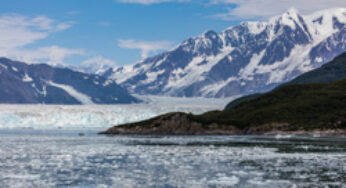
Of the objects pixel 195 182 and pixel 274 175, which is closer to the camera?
pixel 195 182

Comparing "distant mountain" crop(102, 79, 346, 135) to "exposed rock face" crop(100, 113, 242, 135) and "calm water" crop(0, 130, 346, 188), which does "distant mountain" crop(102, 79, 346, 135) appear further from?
"calm water" crop(0, 130, 346, 188)

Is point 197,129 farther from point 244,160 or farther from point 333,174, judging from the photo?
point 333,174

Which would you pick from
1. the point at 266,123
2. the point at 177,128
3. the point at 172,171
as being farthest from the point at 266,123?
the point at 172,171


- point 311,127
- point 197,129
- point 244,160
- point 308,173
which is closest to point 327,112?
point 311,127

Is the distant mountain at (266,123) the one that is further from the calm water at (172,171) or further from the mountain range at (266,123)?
the calm water at (172,171)

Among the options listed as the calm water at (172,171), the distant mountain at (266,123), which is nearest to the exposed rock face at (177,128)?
the distant mountain at (266,123)

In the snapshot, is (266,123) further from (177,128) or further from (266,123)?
(177,128)

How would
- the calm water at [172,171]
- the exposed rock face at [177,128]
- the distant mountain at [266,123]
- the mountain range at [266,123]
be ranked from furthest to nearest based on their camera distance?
1. the exposed rock face at [177,128]
2. the distant mountain at [266,123]
3. the mountain range at [266,123]
4. the calm water at [172,171]

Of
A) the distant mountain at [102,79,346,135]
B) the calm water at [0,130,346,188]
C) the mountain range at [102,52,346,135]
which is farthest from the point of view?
the distant mountain at [102,79,346,135]

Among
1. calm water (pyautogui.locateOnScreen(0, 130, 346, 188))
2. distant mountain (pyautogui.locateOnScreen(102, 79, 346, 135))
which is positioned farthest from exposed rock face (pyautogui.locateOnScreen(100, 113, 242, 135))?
calm water (pyautogui.locateOnScreen(0, 130, 346, 188))

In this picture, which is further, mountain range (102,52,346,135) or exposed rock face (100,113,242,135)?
exposed rock face (100,113,242,135)

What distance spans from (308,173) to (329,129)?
393 feet

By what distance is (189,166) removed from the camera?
5294cm

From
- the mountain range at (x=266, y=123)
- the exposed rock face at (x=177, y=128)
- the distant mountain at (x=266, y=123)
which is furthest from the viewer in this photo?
the exposed rock face at (x=177, y=128)
